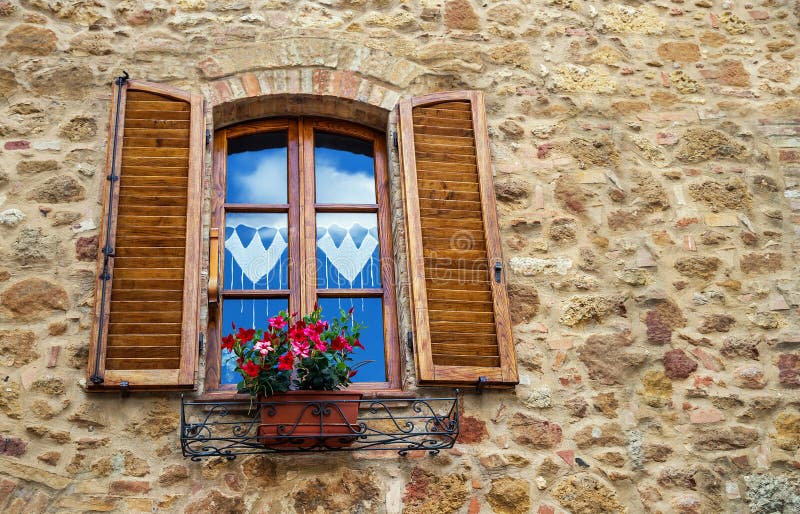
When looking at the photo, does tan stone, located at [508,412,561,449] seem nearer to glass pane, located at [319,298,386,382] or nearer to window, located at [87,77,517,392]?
window, located at [87,77,517,392]

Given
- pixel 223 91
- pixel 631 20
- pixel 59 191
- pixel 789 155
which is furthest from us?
pixel 631 20

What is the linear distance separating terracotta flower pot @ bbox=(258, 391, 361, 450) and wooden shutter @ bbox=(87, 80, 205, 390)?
0.38 m

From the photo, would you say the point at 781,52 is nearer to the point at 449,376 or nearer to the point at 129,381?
the point at 449,376

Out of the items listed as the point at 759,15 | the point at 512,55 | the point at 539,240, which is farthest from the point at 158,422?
the point at 759,15

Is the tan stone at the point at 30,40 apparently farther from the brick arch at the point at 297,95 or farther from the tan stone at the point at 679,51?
the tan stone at the point at 679,51

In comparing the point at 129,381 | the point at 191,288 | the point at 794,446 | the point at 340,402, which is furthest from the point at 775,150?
the point at 129,381

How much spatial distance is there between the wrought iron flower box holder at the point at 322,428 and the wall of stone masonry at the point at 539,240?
72 mm

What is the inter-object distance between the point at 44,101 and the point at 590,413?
2.88 m

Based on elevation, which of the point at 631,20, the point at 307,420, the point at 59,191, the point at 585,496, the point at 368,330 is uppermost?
the point at 631,20

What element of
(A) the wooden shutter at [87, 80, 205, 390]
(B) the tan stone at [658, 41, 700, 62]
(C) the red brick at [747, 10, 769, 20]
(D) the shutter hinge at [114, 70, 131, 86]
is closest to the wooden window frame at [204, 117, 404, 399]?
(A) the wooden shutter at [87, 80, 205, 390]

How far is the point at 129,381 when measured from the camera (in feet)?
13.1

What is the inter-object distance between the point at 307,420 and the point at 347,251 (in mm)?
976

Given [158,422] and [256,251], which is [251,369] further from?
[256,251]

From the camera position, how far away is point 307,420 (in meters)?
3.91
